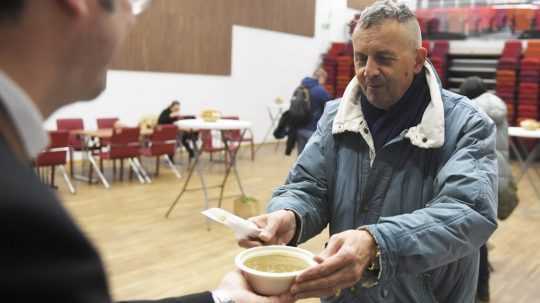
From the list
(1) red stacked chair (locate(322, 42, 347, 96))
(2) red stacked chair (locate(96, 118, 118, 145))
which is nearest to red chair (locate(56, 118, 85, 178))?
(2) red stacked chair (locate(96, 118, 118, 145))

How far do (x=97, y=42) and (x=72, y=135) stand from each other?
727 centimetres

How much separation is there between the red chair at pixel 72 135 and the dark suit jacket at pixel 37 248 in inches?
275

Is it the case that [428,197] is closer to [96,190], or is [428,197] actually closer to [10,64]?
[10,64]

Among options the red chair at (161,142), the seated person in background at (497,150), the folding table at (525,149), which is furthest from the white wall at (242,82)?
the seated person in background at (497,150)

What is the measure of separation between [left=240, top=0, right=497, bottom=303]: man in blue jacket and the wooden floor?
1845mm

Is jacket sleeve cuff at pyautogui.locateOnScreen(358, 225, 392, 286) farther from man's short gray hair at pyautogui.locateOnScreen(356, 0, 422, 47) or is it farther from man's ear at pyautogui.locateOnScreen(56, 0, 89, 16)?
man's ear at pyautogui.locateOnScreen(56, 0, 89, 16)

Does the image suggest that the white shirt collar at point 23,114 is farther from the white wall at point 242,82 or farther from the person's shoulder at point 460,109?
the white wall at point 242,82

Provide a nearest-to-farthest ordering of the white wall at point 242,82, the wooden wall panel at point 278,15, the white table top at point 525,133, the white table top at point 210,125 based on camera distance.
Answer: the white table top at point 210,125 < the white table top at point 525,133 < the white wall at point 242,82 < the wooden wall panel at point 278,15

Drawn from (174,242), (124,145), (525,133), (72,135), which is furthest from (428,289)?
(72,135)

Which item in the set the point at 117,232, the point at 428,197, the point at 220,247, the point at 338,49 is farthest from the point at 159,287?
the point at 338,49

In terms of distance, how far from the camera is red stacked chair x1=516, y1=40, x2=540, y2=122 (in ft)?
35.2

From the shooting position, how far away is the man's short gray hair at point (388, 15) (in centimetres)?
128

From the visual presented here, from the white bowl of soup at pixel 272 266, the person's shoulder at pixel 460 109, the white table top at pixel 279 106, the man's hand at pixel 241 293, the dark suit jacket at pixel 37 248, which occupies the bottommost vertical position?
Result: the white table top at pixel 279 106

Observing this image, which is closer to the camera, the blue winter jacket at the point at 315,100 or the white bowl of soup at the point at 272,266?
the white bowl of soup at the point at 272,266
